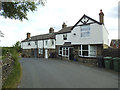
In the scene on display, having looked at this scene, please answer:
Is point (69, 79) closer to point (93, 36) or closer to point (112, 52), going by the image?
point (112, 52)

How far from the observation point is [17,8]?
7.77 metres

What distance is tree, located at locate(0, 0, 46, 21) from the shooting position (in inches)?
292

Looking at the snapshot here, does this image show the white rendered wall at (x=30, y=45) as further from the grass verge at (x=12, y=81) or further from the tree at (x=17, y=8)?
the tree at (x=17, y=8)

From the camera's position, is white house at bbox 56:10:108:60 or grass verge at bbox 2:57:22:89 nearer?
grass verge at bbox 2:57:22:89

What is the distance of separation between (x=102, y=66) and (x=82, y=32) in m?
6.80

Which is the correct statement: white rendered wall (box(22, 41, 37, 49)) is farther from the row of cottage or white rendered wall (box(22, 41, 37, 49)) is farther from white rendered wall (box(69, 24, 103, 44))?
white rendered wall (box(69, 24, 103, 44))

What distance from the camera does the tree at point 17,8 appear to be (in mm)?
7406

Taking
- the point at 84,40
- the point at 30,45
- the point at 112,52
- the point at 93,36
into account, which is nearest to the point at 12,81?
the point at 112,52

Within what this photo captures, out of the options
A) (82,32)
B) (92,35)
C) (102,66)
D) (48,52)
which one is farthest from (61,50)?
(102,66)

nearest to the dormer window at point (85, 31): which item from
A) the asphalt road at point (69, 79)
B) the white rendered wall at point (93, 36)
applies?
the white rendered wall at point (93, 36)

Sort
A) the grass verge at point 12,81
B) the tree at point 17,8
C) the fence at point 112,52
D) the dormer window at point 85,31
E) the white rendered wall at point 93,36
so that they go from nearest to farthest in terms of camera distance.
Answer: the grass verge at point 12,81, the tree at point 17,8, the fence at point 112,52, the white rendered wall at point 93,36, the dormer window at point 85,31

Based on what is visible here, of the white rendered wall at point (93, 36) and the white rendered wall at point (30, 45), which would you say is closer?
the white rendered wall at point (93, 36)

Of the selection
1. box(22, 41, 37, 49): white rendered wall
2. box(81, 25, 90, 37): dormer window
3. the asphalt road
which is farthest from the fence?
box(22, 41, 37, 49): white rendered wall

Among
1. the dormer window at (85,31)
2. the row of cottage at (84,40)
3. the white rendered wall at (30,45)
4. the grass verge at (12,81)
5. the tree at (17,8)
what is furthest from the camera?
the white rendered wall at (30,45)
